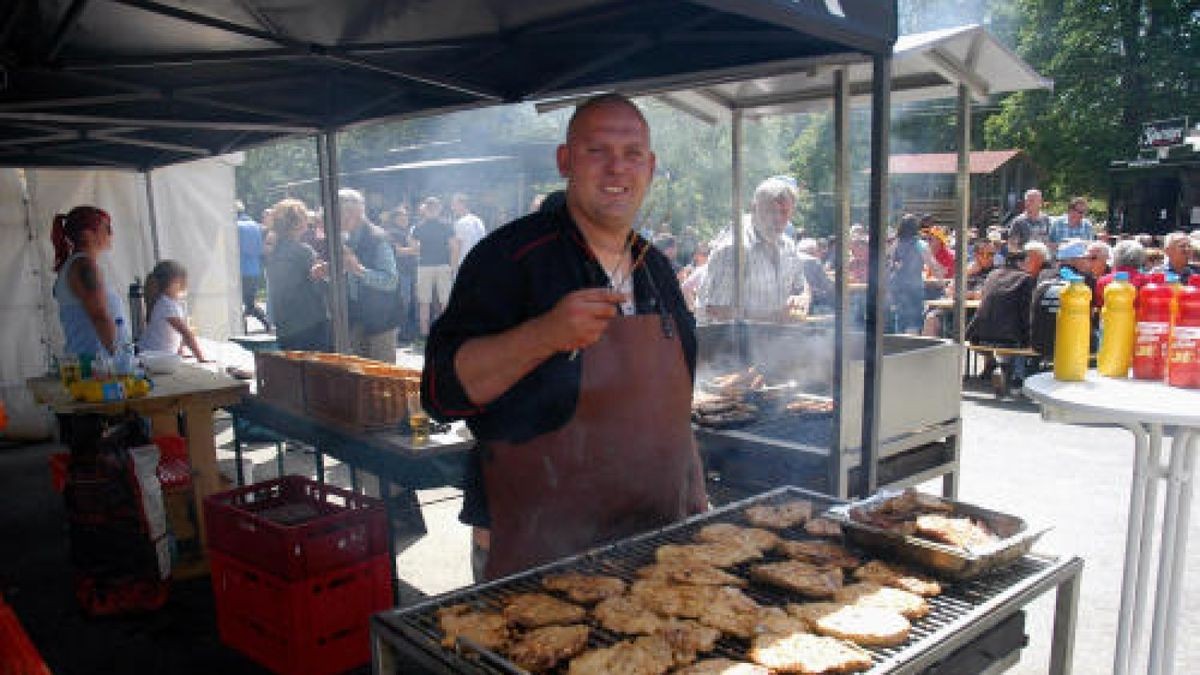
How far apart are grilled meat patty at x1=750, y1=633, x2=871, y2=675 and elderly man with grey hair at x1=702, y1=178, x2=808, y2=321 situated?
3.64 metres

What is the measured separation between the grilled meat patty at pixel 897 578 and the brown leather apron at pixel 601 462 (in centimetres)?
56

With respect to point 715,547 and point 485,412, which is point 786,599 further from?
point 485,412

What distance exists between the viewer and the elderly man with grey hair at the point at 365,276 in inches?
236

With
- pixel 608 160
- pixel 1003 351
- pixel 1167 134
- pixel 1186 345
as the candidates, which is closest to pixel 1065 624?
pixel 1186 345

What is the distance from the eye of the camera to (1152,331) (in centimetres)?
256

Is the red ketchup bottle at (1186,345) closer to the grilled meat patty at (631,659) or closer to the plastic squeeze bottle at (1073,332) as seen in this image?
the plastic squeeze bottle at (1073,332)

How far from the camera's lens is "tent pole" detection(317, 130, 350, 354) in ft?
16.9

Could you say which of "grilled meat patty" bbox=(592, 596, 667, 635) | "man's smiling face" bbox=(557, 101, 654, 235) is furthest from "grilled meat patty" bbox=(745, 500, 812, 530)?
"man's smiling face" bbox=(557, 101, 654, 235)

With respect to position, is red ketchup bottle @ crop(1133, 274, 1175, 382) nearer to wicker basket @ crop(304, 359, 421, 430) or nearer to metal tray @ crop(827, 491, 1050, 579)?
metal tray @ crop(827, 491, 1050, 579)

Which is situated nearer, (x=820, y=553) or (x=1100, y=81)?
(x=820, y=553)

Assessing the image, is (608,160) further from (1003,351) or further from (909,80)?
(1003,351)

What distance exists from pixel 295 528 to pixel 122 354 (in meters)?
2.08

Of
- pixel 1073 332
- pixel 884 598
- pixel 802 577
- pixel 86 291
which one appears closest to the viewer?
pixel 884 598

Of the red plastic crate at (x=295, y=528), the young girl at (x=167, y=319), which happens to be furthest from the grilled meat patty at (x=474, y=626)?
the young girl at (x=167, y=319)
